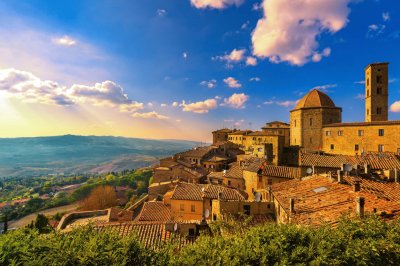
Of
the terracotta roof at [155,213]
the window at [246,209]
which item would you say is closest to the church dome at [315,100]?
the window at [246,209]

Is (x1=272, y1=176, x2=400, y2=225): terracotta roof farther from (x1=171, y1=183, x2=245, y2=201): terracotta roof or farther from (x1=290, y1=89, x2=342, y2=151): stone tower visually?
(x1=290, y1=89, x2=342, y2=151): stone tower

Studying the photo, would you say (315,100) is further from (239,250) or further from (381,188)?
(239,250)

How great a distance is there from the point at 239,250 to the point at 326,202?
9.41 meters

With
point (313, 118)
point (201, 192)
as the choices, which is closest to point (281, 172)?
point (201, 192)

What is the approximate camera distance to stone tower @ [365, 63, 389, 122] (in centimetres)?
5302

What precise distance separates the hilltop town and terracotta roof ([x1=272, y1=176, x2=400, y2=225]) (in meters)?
0.05

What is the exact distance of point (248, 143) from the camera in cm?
6712

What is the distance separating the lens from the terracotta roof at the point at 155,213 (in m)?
25.0

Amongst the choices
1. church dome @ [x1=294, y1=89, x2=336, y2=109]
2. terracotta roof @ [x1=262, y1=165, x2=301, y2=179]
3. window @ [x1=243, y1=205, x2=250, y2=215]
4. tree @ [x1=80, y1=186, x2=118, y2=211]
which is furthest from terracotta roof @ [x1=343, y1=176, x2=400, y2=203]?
tree @ [x1=80, y1=186, x2=118, y2=211]

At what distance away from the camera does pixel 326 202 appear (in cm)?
1357

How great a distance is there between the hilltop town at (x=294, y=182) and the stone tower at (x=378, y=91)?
20 centimetres

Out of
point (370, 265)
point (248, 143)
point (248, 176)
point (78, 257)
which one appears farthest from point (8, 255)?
point (248, 143)

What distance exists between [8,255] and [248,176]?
30.3 m

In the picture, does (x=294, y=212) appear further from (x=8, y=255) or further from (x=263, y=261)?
(x=8, y=255)
